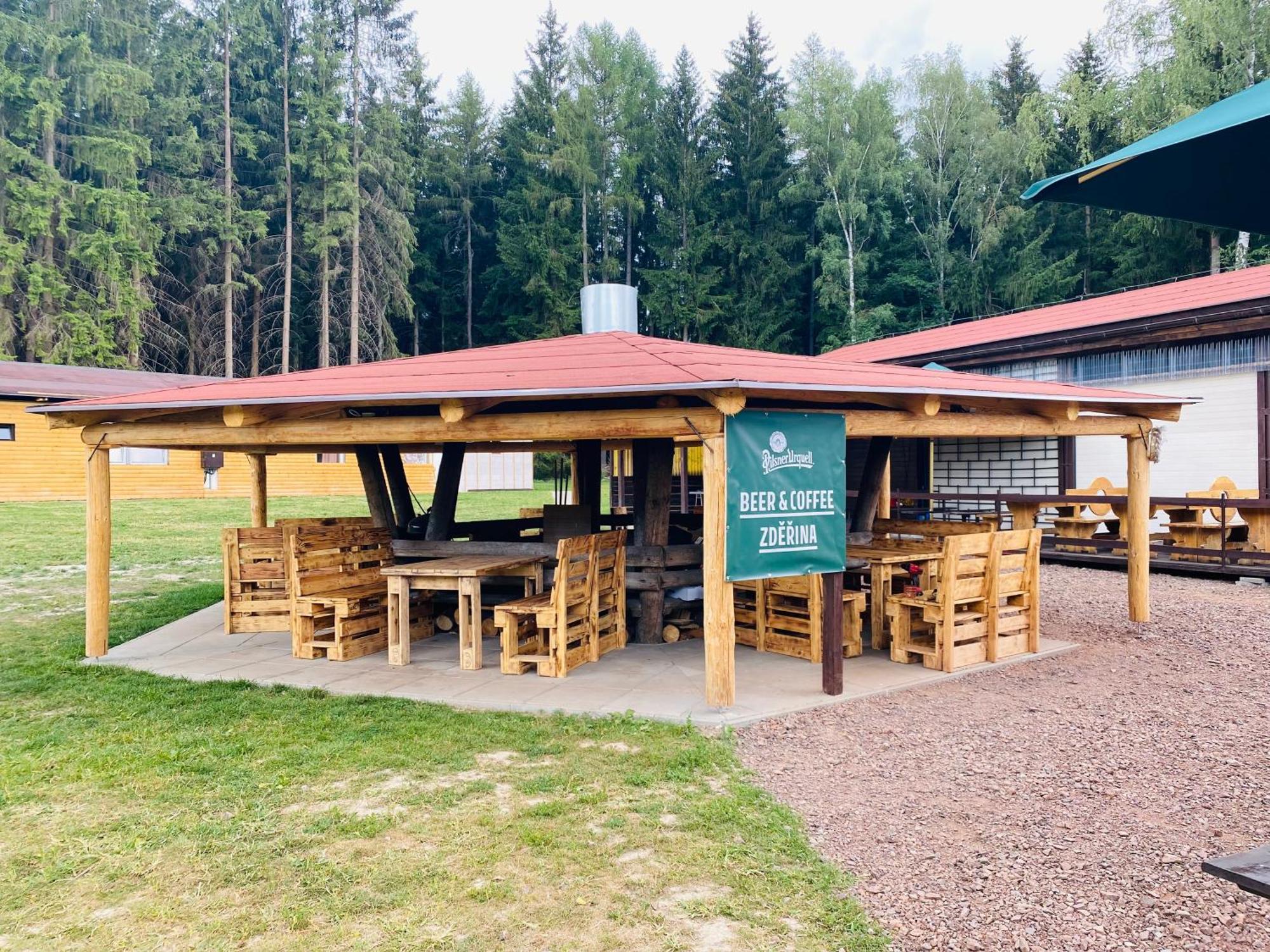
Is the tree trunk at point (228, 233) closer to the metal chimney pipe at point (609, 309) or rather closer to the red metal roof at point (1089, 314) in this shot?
the red metal roof at point (1089, 314)

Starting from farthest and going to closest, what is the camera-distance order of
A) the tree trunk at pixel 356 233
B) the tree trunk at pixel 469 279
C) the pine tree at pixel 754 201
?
the tree trunk at pixel 469 279
the pine tree at pixel 754 201
the tree trunk at pixel 356 233

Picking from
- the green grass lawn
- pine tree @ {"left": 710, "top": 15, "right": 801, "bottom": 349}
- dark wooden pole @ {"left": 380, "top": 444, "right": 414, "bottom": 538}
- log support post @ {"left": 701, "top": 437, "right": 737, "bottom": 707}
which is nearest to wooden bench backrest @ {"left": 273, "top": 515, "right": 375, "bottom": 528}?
dark wooden pole @ {"left": 380, "top": 444, "right": 414, "bottom": 538}

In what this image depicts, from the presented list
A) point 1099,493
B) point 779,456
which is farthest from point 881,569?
point 1099,493

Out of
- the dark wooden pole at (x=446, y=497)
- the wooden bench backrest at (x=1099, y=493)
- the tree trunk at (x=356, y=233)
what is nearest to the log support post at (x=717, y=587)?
the dark wooden pole at (x=446, y=497)

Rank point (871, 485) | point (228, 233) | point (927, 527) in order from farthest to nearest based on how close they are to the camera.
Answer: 1. point (228, 233)
2. point (871, 485)
3. point (927, 527)

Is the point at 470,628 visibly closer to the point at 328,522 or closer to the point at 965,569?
the point at 328,522

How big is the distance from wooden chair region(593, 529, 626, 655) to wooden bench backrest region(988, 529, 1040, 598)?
2767 mm

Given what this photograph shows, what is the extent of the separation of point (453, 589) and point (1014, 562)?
4208 millimetres

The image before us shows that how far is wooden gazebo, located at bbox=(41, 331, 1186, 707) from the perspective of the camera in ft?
17.4

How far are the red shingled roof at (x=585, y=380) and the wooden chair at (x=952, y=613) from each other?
1.14 metres

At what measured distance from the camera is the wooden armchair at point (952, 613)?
250 inches

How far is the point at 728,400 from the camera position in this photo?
203 inches

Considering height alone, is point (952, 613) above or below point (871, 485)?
below

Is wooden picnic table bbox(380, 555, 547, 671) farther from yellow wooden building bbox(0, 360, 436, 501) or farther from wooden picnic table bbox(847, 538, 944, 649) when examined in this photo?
yellow wooden building bbox(0, 360, 436, 501)
